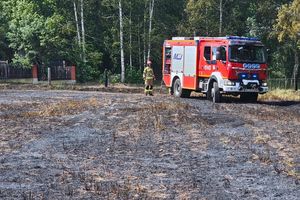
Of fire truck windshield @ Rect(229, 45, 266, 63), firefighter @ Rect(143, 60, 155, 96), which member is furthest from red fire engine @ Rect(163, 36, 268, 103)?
firefighter @ Rect(143, 60, 155, 96)

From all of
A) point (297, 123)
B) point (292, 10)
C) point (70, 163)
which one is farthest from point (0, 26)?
point (70, 163)

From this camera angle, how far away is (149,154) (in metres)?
10.3

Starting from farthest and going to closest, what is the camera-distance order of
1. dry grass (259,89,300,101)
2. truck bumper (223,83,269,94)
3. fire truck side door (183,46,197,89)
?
dry grass (259,89,300,101) → fire truck side door (183,46,197,89) → truck bumper (223,83,269,94)

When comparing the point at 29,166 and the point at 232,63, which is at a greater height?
the point at 232,63

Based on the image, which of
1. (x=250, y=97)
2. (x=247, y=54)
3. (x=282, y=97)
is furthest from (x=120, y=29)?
(x=247, y=54)

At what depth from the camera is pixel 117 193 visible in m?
7.25

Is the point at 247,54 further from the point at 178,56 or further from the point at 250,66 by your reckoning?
the point at 178,56

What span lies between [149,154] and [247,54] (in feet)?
42.0

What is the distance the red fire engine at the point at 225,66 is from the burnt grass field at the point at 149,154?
4111mm

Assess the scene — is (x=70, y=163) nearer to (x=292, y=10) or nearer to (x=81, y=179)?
(x=81, y=179)

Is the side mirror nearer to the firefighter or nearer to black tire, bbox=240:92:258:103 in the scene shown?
black tire, bbox=240:92:258:103

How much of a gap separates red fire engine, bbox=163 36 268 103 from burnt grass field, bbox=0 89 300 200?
4.11 m

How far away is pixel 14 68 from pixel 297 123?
26.3 metres

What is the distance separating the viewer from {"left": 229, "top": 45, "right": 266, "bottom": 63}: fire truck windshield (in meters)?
21.6
